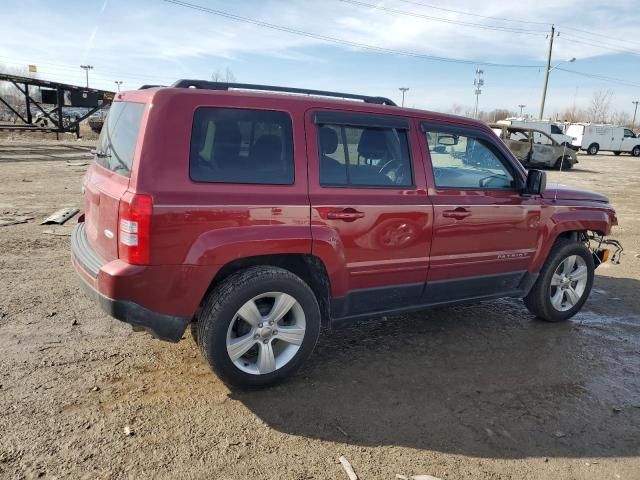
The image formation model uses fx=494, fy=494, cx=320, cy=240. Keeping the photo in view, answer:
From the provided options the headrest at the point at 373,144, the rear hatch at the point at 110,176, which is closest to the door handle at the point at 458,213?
the headrest at the point at 373,144

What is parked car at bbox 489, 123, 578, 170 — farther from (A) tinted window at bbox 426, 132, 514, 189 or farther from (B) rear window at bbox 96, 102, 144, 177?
(B) rear window at bbox 96, 102, 144, 177

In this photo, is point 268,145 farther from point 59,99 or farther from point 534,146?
point 59,99

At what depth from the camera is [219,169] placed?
3.12 m

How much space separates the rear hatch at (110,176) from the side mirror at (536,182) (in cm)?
325

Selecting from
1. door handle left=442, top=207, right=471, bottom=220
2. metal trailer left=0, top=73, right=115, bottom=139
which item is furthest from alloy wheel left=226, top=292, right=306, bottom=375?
metal trailer left=0, top=73, right=115, bottom=139

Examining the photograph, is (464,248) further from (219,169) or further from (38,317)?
(38,317)

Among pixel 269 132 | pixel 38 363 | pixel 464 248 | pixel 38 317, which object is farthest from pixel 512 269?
pixel 38 317

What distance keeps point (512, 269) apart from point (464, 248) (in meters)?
0.71

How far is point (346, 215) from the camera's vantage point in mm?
3482

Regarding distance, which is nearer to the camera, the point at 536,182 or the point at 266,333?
the point at 266,333

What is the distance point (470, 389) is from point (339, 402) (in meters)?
1.00

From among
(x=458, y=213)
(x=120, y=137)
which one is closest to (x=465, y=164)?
(x=458, y=213)

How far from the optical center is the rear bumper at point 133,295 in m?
2.91

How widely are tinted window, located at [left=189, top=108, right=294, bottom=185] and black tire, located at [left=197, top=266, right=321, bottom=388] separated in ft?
2.07
